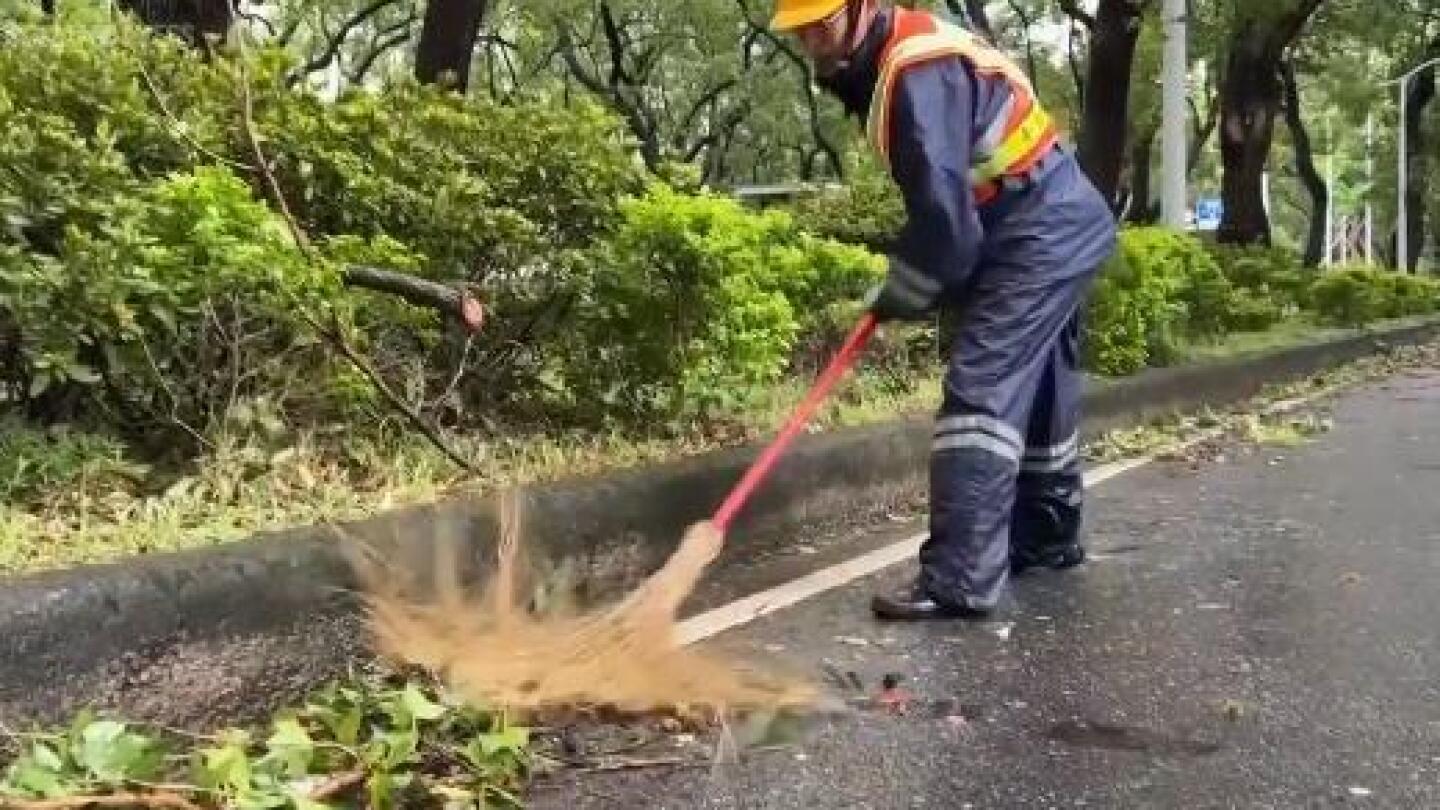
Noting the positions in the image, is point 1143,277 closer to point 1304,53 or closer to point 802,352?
point 802,352

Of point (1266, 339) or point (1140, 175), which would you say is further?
point (1140, 175)

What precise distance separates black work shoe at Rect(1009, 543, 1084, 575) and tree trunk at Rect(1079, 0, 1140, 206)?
983 cm

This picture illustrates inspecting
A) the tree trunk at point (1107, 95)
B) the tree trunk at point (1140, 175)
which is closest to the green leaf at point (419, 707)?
the tree trunk at point (1107, 95)

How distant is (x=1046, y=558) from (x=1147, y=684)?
52.3 inches

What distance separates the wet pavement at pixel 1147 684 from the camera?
3191mm

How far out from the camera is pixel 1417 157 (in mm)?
39375

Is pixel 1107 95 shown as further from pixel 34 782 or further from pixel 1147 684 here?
pixel 34 782

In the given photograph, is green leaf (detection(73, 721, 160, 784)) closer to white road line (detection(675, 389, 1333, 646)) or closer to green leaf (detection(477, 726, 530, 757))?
green leaf (detection(477, 726, 530, 757))

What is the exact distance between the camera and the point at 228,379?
423 cm

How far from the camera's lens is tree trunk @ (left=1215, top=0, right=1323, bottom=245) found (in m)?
20.6

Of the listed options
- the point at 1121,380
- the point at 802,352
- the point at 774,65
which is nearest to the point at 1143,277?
the point at 1121,380

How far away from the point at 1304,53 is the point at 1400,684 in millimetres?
24178

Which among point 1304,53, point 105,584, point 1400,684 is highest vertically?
point 1304,53

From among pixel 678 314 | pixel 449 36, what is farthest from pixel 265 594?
pixel 449 36
